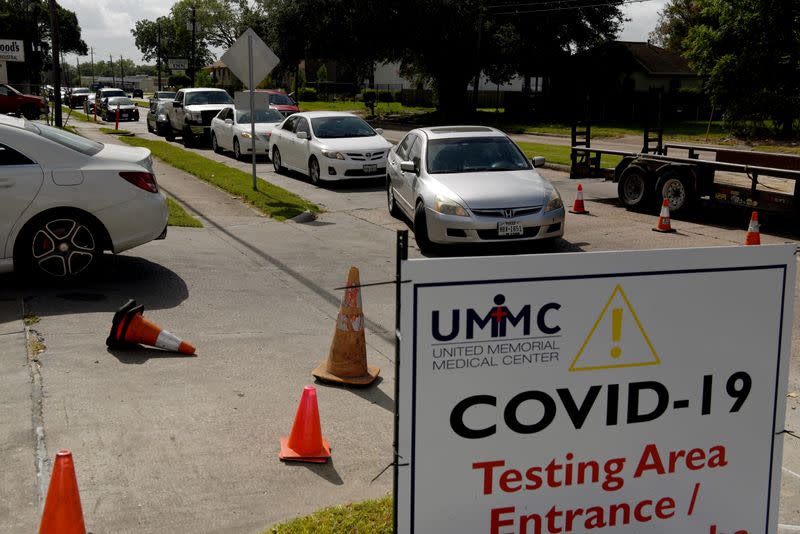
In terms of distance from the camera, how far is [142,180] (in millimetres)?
9148

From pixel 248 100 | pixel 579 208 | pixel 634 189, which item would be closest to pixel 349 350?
pixel 579 208

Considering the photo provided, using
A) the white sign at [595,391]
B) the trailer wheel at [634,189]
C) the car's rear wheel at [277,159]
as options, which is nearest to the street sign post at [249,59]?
the car's rear wheel at [277,159]

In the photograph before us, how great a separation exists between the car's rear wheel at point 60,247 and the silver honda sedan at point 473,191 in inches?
175

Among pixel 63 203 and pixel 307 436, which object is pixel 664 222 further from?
pixel 307 436

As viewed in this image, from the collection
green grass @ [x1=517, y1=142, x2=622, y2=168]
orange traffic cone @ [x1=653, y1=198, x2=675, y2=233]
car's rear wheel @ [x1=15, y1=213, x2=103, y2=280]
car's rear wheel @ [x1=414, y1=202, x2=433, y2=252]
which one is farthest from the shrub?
car's rear wheel @ [x1=15, y1=213, x2=103, y2=280]

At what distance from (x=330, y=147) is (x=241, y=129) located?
6668 millimetres

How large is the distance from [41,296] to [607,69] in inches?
1830

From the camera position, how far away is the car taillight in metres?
9.04

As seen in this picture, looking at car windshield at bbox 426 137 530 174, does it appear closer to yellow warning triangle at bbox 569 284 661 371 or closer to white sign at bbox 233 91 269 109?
white sign at bbox 233 91 269 109

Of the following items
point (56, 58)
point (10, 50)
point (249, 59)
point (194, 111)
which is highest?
point (10, 50)

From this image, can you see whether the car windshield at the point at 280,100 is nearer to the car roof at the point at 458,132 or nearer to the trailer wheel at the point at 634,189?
the trailer wheel at the point at 634,189

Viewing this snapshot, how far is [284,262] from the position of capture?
10914 mm

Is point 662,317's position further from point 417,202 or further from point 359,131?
point 359,131

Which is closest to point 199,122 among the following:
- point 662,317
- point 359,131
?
point 359,131
